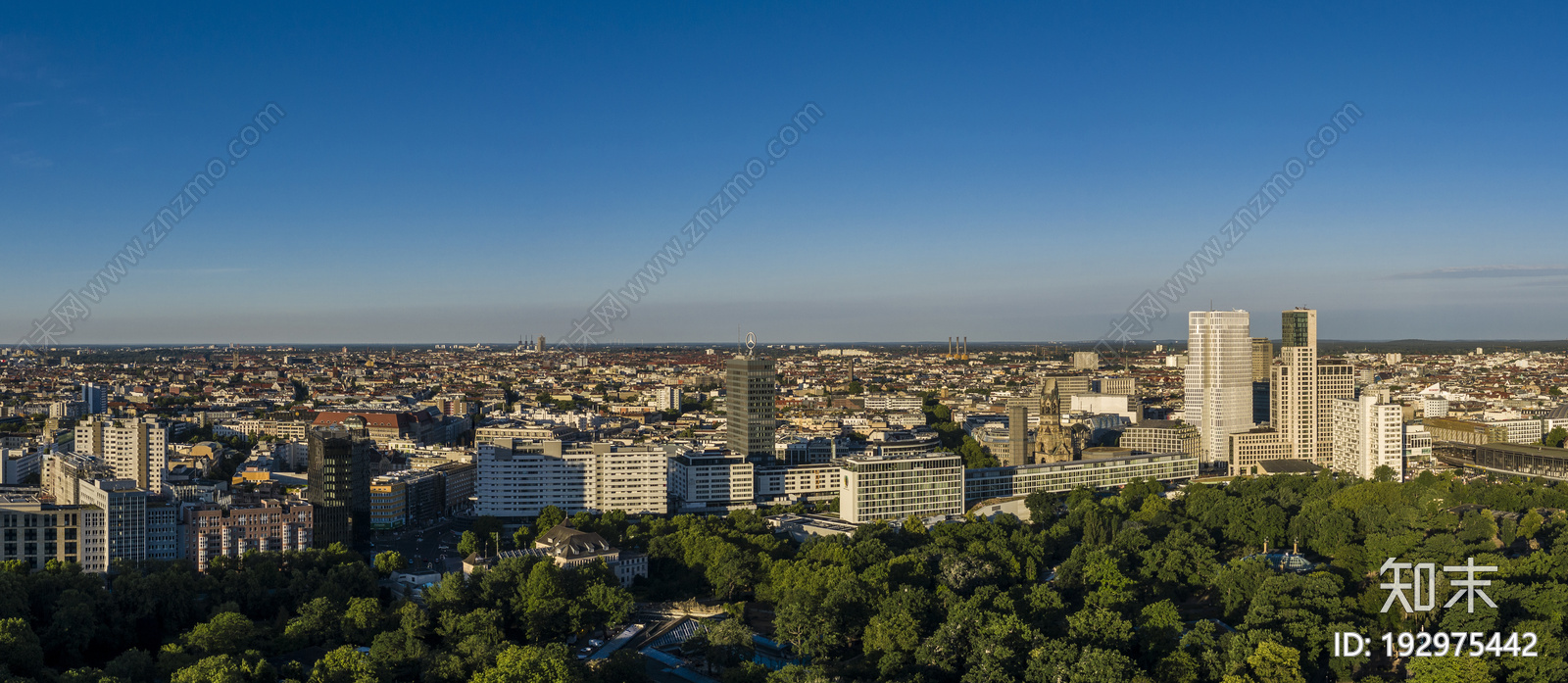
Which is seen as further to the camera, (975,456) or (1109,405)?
(1109,405)

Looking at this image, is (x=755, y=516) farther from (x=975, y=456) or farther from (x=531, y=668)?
(x=975, y=456)

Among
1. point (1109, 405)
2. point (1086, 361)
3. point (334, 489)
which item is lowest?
point (334, 489)

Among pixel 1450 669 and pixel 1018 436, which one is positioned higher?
pixel 1018 436

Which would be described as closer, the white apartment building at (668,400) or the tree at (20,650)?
the tree at (20,650)

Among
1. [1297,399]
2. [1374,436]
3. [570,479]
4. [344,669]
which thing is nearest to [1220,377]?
[1297,399]

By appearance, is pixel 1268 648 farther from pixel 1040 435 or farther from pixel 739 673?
pixel 1040 435

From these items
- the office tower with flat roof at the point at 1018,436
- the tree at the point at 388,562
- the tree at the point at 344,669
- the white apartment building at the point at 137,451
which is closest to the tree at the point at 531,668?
the tree at the point at 344,669

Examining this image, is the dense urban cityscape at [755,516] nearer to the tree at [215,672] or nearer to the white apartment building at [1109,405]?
the tree at [215,672]
